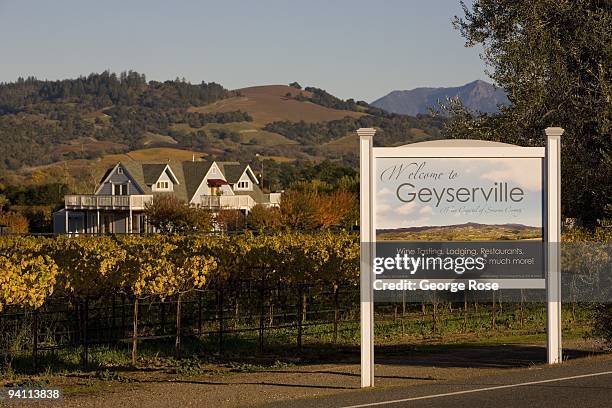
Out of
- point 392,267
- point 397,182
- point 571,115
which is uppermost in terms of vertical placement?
point 571,115

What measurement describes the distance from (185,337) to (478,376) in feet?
32.5

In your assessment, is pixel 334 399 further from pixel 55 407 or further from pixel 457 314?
pixel 457 314

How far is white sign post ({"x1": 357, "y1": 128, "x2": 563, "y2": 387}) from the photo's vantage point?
1471 cm

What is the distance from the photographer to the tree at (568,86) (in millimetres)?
17812

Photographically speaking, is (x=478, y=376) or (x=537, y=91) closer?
(x=478, y=376)

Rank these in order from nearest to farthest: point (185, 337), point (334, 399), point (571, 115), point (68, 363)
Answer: point (334, 399) → point (571, 115) → point (68, 363) → point (185, 337)

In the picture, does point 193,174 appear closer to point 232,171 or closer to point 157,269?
point 232,171

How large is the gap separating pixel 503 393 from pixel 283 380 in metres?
4.00

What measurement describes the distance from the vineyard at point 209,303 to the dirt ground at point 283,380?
57.7 inches

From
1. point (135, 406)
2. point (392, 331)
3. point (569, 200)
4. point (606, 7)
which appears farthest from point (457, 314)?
point (135, 406)

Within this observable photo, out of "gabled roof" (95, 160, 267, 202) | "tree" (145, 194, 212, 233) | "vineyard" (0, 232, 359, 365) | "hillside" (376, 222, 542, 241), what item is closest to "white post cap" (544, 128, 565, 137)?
"hillside" (376, 222, 542, 241)

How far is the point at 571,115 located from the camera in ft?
59.7

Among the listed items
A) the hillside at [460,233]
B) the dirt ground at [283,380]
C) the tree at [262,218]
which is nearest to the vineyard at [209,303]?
the dirt ground at [283,380]

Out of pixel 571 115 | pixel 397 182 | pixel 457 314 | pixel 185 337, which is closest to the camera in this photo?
pixel 397 182
